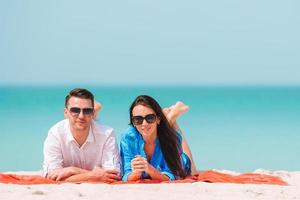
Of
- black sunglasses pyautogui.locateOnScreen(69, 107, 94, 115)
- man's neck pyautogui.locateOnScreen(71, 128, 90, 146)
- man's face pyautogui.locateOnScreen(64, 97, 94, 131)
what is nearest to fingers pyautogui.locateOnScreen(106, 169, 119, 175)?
man's neck pyautogui.locateOnScreen(71, 128, 90, 146)

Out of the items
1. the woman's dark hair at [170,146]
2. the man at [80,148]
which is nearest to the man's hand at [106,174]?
the man at [80,148]

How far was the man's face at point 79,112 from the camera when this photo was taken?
25.6 feet

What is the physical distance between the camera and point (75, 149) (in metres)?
8.04

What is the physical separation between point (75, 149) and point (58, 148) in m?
0.16

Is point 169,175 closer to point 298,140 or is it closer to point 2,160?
point 2,160

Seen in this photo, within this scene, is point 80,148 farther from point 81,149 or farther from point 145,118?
point 145,118

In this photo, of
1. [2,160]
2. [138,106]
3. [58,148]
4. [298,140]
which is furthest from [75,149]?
[298,140]

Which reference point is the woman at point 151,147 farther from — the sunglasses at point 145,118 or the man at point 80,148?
the man at point 80,148

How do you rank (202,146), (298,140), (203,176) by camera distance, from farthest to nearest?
(298,140) < (202,146) < (203,176)

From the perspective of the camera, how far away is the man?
25.7 ft

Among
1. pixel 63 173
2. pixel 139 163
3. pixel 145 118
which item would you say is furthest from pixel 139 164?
pixel 63 173

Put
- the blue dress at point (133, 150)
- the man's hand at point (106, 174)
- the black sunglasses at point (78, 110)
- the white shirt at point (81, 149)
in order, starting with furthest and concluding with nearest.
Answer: the blue dress at point (133, 150) → the white shirt at point (81, 149) → the man's hand at point (106, 174) → the black sunglasses at point (78, 110)
